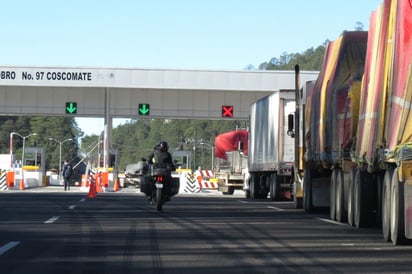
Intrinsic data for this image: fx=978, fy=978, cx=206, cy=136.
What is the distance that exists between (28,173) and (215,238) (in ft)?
167

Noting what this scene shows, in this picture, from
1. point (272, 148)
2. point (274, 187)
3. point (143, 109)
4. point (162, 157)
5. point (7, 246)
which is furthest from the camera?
point (143, 109)

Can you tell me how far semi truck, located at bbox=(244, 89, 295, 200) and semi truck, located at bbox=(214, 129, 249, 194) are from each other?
16.9ft

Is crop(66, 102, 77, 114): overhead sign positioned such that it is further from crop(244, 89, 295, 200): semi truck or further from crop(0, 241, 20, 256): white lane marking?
crop(0, 241, 20, 256): white lane marking

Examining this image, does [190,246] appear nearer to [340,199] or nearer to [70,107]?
[340,199]

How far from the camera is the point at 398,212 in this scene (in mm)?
13398

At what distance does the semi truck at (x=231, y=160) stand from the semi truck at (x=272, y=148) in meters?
5.16

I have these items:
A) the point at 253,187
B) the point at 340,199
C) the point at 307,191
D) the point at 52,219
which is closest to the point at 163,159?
the point at 307,191

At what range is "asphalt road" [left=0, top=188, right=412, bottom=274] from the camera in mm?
11039

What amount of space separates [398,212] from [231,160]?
32.7 meters

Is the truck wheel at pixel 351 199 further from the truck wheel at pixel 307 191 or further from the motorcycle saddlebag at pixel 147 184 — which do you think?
the motorcycle saddlebag at pixel 147 184

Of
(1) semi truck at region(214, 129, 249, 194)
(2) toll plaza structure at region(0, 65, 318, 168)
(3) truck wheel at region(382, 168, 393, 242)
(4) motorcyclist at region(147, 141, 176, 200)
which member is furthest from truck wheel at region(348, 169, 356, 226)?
(2) toll plaza structure at region(0, 65, 318, 168)

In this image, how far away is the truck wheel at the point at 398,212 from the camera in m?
13.4

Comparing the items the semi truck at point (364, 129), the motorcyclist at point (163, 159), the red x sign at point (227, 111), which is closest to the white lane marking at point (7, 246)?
the semi truck at point (364, 129)

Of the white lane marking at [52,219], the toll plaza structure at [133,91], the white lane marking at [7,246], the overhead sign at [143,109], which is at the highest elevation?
the toll plaza structure at [133,91]
